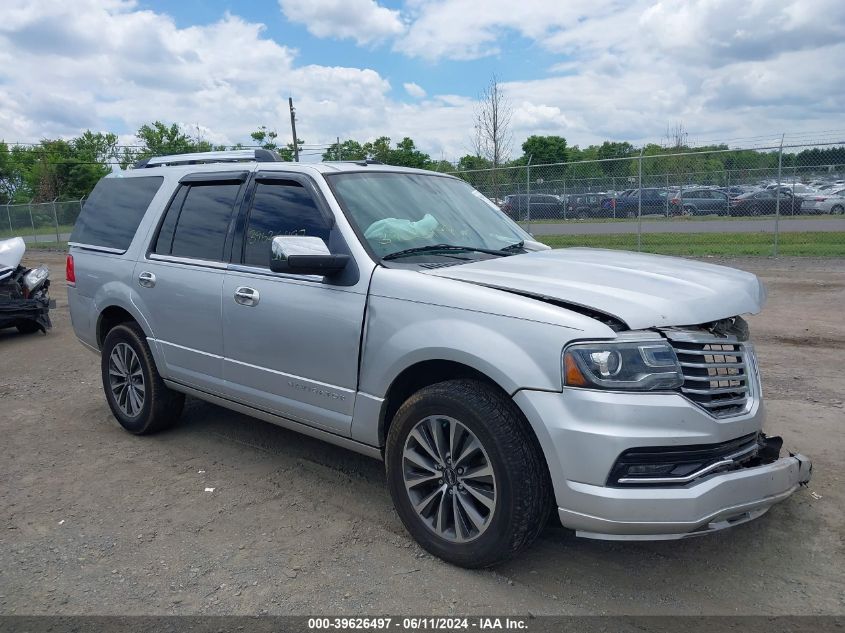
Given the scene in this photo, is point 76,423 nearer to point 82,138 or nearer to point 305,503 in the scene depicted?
point 305,503

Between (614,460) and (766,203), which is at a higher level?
(766,203)

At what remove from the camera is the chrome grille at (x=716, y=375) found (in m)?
3.00

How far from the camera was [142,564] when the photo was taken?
11.7 feet

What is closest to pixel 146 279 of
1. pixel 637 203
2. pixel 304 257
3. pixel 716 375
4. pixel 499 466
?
pixel 304 257

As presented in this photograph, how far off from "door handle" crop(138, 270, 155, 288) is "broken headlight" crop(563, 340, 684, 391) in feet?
10.8

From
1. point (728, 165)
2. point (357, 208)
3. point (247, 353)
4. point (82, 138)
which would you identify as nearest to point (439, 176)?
point (357, 208)

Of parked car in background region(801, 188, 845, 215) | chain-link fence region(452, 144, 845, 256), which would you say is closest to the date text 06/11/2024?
chain-link fence region(452, 144, 845, 256)

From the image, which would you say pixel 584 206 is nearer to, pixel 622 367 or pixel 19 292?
pixel 19 292

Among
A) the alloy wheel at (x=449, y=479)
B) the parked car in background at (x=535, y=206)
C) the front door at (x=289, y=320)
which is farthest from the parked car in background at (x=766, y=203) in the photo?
the alloy wheel at (x=449, y=479)

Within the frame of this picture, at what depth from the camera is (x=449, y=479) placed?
133 inches

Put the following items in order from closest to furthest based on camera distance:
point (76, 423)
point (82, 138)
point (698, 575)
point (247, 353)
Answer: point (698, 575)
point (247, 353)
point (76, 423)
point (82, 138)

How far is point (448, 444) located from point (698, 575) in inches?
50.9

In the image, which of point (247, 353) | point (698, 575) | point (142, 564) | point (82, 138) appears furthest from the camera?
point (82, 138)

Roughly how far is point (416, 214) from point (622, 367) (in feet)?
6.06
